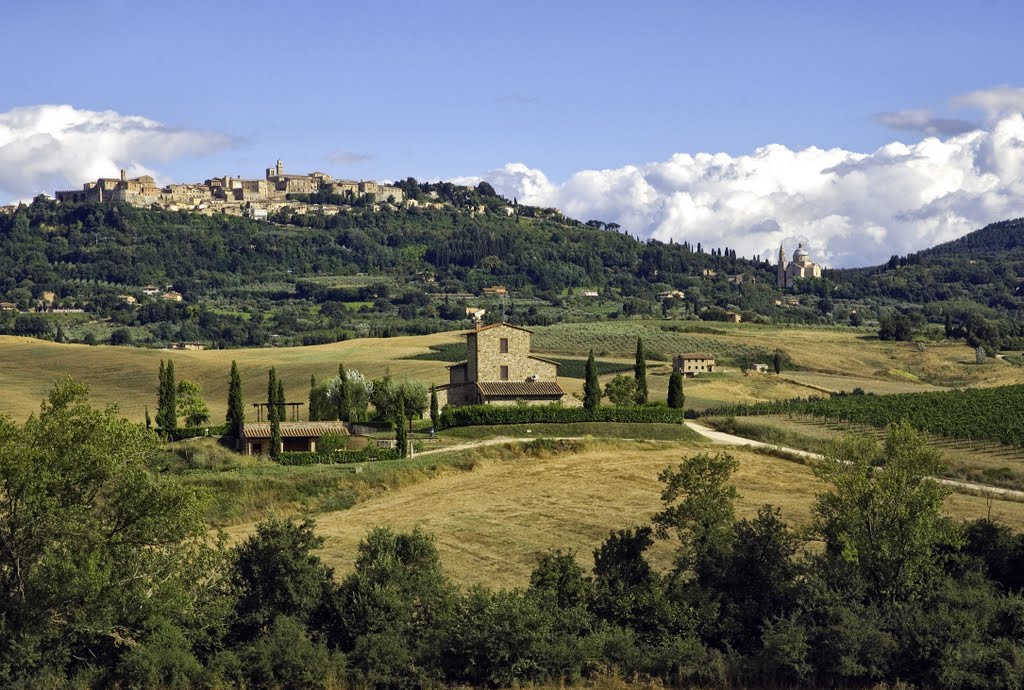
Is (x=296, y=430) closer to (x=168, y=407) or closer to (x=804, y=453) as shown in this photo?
(x=168, y=407)

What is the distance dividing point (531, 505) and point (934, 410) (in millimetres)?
31118

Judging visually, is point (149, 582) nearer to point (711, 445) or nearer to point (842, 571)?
point (842, 571)

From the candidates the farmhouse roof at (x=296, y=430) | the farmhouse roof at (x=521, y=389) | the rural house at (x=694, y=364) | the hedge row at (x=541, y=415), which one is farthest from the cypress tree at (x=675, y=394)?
the rural house at (x=694, y=364)

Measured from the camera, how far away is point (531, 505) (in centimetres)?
4728

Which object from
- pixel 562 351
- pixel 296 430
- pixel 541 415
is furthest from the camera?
pixel 562 351

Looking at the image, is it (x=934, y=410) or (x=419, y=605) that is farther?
(x=934, y=410)

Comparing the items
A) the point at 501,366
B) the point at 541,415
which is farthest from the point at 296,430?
the point at 501,366

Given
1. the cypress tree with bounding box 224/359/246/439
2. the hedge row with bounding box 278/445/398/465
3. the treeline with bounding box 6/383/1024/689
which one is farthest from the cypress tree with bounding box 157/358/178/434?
the treeline with bounding box 6/383/1024/689

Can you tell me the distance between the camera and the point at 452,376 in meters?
73.1

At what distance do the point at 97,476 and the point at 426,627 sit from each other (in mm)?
8506

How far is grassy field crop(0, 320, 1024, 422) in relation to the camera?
89.9 m

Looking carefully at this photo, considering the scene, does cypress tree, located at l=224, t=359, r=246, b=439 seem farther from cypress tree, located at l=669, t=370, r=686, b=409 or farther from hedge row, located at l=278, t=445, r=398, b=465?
cypress tree, located at l=669, t=370, r=686, b=409

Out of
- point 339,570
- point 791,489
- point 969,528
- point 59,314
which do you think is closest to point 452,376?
point 791,489

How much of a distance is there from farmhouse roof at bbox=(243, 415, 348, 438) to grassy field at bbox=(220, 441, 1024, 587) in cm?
893
